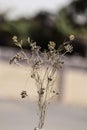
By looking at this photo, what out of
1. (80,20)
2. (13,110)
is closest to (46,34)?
(80,20)

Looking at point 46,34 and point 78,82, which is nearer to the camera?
point 78,82

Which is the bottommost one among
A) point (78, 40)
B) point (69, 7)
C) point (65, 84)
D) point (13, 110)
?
point (13, 110)

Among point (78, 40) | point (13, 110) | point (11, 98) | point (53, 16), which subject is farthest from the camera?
A: point (53, 16)

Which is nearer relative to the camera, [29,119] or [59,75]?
[29,119]

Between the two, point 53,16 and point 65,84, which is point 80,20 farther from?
point 65,84

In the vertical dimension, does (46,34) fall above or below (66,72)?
above

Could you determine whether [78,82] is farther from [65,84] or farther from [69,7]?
[69,7]

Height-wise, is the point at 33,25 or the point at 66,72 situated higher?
the point at 33,25

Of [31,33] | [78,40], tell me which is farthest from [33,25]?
[78,40]

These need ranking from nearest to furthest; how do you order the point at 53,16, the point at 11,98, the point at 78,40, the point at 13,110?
the point at 13,110 → the point at 11,98 → the point at 78,40 → the point at 53,16
